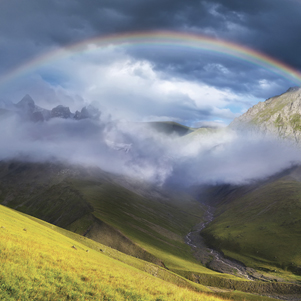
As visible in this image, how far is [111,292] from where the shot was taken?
25.4m

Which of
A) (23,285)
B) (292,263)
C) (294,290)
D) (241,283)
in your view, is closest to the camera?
(23,285)

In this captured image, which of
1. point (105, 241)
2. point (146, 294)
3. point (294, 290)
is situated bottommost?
point (105, 241)

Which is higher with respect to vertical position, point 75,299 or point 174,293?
point 174,293

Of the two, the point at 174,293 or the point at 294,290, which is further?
the point at 294,290

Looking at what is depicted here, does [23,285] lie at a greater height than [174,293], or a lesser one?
lesser

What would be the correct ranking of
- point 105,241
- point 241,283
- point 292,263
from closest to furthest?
point 241,283 < point 105,241 < point 292,263

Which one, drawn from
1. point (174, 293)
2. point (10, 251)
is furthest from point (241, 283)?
point (10, 251)

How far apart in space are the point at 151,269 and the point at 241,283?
60.7 metres

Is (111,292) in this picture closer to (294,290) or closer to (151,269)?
(151,269)

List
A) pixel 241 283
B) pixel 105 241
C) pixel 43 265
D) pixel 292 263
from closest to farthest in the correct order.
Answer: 1. pixel 43 265
2. pixel 241 283
3. pixel 105 241
4. pixel 292 263

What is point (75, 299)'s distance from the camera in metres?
23.4

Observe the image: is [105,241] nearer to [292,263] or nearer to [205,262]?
[205,262]

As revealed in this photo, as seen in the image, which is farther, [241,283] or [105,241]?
[105,241]

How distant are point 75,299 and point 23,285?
4668 mm
